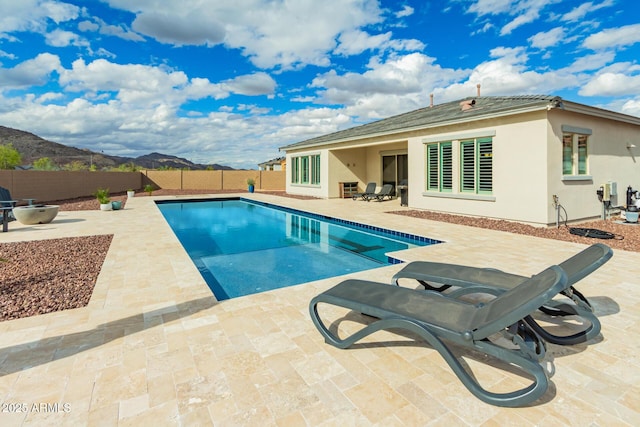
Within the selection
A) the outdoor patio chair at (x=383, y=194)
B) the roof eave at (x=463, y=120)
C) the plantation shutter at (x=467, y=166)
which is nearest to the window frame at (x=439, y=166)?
the plantation shutter at (x=467, y=166)

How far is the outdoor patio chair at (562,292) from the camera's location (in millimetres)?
2898

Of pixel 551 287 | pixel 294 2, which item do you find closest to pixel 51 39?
pixel 294 2

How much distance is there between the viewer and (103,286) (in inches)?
182

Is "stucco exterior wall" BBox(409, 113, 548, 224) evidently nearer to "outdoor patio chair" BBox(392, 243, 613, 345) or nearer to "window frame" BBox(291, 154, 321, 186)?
"outdoor patio chair" BBox(392, 243, 613, 345)

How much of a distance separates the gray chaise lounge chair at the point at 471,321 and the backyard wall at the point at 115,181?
22.0m

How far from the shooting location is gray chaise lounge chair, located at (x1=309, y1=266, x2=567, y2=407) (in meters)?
2.15

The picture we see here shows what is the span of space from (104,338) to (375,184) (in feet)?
51.5

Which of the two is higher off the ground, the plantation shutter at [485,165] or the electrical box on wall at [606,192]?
the plantation shutter at [485,165]

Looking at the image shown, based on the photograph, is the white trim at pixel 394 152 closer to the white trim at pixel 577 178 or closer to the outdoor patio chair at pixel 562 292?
the white trim at pixel 577 178

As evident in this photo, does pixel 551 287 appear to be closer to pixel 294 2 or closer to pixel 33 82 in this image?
pixel 294 2

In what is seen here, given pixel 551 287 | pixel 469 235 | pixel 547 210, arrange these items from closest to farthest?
pixel 551 287 < pixel 469 235 < pixel 547 210

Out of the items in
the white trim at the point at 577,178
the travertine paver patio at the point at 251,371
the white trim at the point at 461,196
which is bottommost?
the travertine paver patio at the point at 251,371

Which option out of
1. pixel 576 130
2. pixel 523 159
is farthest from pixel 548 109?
pixel 576 130

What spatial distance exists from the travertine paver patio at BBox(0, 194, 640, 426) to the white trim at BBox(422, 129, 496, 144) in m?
6.80
